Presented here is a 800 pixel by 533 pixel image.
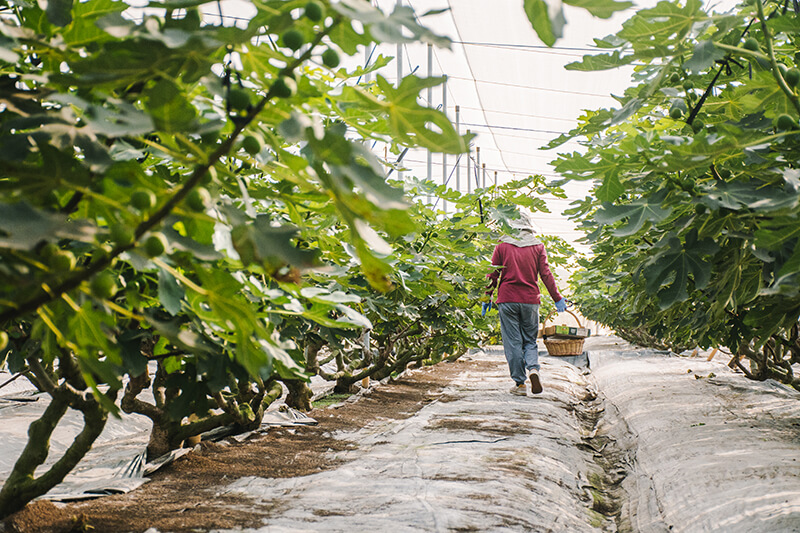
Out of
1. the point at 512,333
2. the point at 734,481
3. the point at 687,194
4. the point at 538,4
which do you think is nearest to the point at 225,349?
the point at 538,4

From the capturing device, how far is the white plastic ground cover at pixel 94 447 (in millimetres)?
2602

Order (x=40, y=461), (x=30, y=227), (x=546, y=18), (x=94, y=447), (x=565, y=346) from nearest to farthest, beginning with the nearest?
(x=30, y=227) < (x=546, y=18) < (x=40, y=461) < (x=94, y=447) < (x=565, y=346)

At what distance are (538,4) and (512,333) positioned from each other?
488 centimetres

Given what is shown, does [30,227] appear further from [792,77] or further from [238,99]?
[792,77]

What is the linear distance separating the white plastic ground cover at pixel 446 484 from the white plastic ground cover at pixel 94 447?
0.49 meters

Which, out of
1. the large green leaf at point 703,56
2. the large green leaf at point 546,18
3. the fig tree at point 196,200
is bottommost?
the fig tree at point 196,200

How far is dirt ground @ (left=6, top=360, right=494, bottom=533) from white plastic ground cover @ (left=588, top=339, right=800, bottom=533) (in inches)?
63.7

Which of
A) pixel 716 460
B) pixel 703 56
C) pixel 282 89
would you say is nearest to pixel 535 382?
pixel 716 460

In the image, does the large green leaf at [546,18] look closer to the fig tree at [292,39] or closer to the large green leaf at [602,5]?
the large green leaf at [602,5]

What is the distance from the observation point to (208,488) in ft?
8.60

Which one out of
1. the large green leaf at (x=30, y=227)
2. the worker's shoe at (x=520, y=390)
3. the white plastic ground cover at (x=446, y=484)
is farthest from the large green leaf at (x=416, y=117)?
the worker's shoe at (x=520, y=390)

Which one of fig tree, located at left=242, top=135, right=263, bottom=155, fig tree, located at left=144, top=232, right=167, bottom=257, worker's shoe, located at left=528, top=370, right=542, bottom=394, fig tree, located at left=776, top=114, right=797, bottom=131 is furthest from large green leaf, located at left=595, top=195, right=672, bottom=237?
worker's shoe, located at left=528, top=370, right=542, bottom=394

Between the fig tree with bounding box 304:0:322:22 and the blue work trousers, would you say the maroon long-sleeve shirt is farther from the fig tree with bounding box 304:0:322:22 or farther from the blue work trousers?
the fig tree with bounding box 304:0:322:22

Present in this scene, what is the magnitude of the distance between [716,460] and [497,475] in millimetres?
1105
